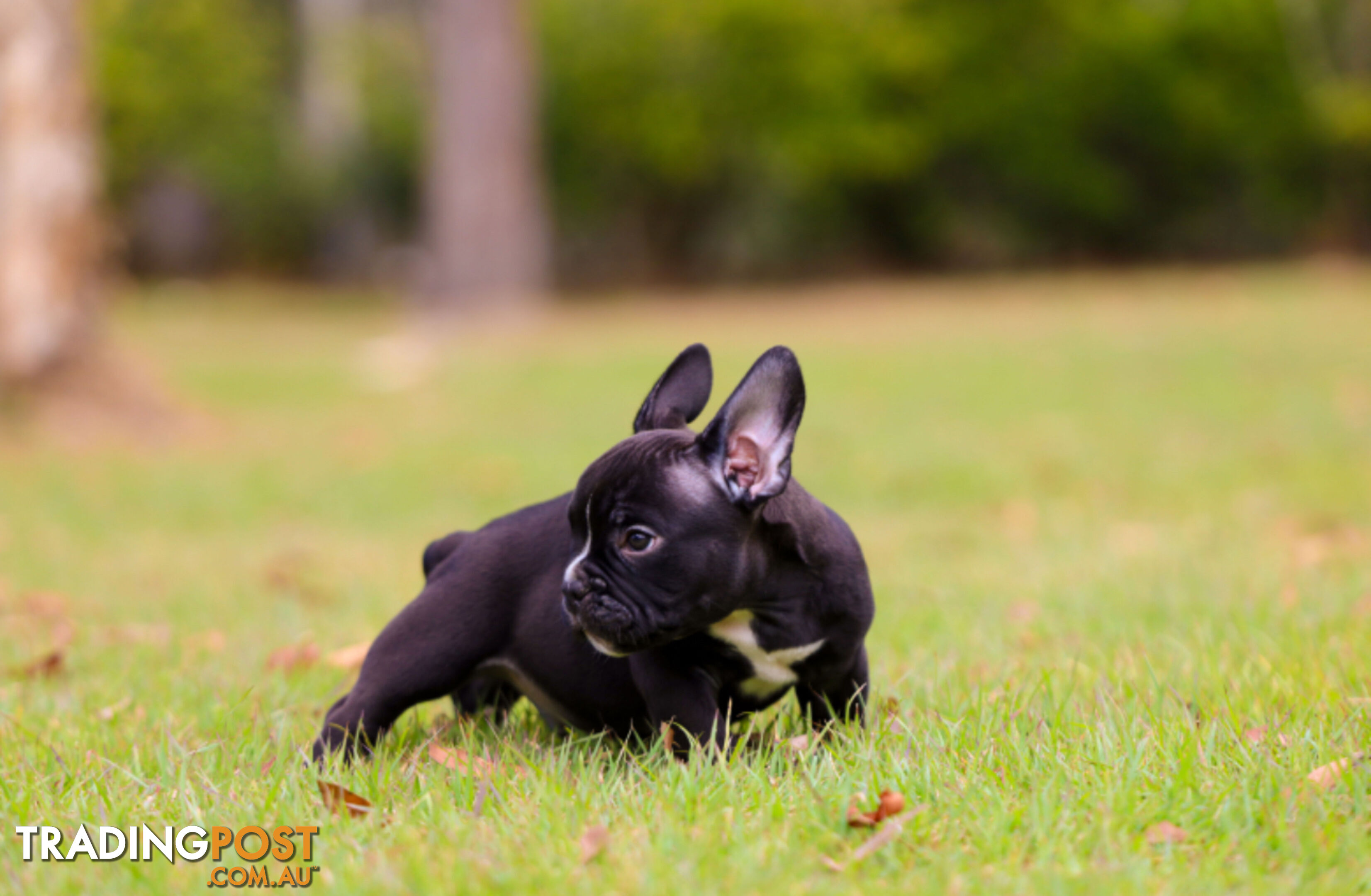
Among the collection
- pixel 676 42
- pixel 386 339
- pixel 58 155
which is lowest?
pixel 386 339

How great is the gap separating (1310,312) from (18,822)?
1731 cm

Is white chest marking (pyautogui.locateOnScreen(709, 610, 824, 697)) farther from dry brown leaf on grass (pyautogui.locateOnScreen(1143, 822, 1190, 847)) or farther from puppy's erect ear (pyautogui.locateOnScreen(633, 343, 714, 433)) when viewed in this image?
dry brown leaf on grass (pyautogui.locateOnScreen(1143, 822, 1190, 847))

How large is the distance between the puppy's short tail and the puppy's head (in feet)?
2.41

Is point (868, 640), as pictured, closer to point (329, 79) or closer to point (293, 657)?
point (293, 657)

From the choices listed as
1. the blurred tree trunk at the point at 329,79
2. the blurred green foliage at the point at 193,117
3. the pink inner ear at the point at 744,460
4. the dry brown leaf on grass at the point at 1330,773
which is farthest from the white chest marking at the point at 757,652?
the blurred green foliage at the point at 193,117

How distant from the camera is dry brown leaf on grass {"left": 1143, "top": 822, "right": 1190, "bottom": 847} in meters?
2.53

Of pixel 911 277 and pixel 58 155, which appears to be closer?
pixel 58 155

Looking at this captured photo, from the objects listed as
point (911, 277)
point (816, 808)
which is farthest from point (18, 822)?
point (911, 277)

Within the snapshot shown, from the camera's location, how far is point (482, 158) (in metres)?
21.1

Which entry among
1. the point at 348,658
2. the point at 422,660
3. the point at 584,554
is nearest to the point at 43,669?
the point at 348,658

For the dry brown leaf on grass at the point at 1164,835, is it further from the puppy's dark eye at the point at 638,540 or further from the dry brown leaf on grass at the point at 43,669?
the dry brown leaf on grass at the point at 43,669

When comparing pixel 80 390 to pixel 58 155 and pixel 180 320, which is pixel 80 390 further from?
pixel 180 320

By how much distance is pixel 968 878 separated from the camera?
7.79ft

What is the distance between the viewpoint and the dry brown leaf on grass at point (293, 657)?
450 centimetres
